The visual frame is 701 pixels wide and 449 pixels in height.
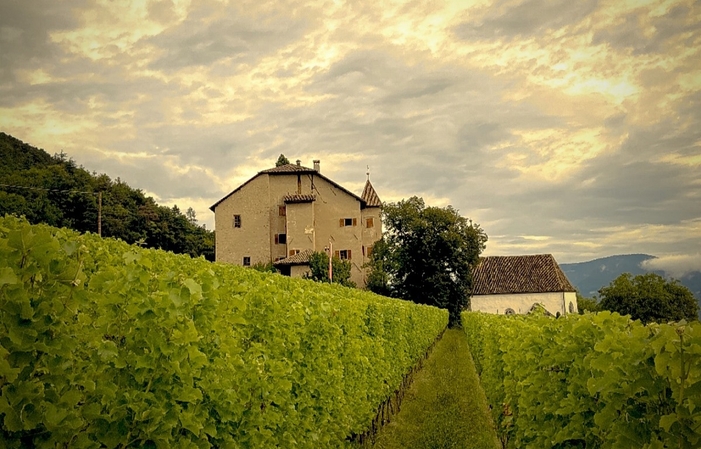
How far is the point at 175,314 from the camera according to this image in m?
3.24

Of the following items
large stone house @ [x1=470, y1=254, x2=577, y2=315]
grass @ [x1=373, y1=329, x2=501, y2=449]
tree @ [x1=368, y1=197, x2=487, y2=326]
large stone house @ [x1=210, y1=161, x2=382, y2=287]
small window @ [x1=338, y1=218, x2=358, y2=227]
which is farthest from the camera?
large stone house @ [x1=470, y1=254, x2=577, y2=315]

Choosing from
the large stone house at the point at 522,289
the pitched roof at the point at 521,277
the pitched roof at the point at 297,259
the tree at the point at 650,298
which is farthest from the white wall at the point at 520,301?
the pitched roof at the point at 297,259

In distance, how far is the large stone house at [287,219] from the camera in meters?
55.9

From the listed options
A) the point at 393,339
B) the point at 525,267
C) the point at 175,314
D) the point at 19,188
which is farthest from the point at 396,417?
the point at 19,188

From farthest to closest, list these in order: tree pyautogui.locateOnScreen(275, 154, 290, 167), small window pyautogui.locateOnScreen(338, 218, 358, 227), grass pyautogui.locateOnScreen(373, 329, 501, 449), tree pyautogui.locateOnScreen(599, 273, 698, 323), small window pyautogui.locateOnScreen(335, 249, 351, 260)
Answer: tree pyautogui.locateOnScreen(275, 154, 290, 167) < tree pyautogui.locateOnScreen(599, 273, 698, 323) < small window pyautogui.locateOnScreen(338, 218, 358, 227) < small window pyautogui.locateOnScreen(335, 249, 351, 260) < grass pyautogui.locateOnScreen(373, 329, 501, 449)

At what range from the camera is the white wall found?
6531 centimetres

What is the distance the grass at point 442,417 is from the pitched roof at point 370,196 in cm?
4341

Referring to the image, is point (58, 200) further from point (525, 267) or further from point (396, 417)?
point (396, 417)

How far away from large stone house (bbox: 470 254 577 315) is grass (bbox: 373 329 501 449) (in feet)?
153

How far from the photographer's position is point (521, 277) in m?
67.9

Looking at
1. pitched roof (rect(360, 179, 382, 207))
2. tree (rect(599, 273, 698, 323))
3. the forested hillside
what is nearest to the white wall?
tree (rect(599, 273, 698, 323))

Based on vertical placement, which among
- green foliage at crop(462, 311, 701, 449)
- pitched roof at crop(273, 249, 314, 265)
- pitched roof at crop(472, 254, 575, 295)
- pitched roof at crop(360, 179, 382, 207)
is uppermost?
pitched roof at crop(360, 179, 382, 207)

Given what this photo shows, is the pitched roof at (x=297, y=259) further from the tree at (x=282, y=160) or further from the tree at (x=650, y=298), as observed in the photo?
the tree at (x=650, y=298)

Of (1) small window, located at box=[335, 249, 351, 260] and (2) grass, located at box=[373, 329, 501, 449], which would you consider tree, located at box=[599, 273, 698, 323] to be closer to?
(1) small window, located at box=[335, 249, 351, 260]
